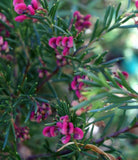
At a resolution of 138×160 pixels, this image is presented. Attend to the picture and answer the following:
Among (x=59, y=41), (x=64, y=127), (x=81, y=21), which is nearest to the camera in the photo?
(x=64, y=127)

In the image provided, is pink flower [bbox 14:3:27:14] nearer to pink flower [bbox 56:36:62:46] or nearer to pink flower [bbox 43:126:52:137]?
pink flower [bbox 56:36:62:46]

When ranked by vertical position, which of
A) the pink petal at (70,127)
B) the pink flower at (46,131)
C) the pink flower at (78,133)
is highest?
the pink petal at (70,127)

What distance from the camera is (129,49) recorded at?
85.4 inches

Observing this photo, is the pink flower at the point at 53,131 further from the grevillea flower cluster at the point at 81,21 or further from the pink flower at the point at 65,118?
the grevillea flower cluster at the point at 81,21

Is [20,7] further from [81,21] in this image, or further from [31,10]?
[81,21]

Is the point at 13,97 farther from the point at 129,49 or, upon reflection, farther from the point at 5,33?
the point at 129,49

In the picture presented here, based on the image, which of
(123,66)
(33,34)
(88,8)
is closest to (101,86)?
(33,34)

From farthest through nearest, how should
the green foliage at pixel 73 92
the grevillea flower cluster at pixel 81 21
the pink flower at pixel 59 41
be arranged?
the grevillea flower cluster at pixel 81 21 < the pink flower at pixel 59 41 < the green foliage at pixel 73 92

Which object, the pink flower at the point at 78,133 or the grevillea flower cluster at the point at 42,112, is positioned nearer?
the pink flower at the point at 78,133

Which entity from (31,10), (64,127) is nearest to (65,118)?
(64,127)

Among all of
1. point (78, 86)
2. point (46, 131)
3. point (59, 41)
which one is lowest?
point (46, 131)

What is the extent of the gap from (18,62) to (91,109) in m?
0.48

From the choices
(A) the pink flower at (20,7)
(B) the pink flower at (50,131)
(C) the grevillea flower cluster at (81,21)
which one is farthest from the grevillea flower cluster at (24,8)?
(B) the pink flower at (50,131)

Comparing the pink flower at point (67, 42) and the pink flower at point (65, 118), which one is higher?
the pink flower at point (67, 42)
